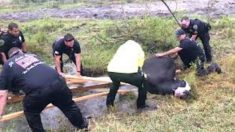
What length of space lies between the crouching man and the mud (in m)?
8.21

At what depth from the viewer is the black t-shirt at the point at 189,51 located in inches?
396

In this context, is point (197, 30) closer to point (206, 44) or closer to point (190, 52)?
point (206, 44)

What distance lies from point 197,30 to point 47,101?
488 cm

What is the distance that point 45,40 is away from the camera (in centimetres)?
1388

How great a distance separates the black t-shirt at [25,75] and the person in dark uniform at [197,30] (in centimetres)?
455

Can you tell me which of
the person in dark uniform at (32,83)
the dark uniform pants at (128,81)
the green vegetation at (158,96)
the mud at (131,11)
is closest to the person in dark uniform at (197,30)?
the green vegetation at (158,96)

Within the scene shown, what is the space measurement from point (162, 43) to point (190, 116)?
4636 millimetres

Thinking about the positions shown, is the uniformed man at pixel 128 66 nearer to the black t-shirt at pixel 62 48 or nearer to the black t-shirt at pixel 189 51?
the black t-shirt at pixel 62 48

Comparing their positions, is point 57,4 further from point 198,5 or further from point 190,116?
point 190,116

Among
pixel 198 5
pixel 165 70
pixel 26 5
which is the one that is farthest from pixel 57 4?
pixel 165 70

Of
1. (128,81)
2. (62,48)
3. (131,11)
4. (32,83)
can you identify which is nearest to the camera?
(32,83)

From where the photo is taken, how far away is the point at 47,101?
7.27 meters

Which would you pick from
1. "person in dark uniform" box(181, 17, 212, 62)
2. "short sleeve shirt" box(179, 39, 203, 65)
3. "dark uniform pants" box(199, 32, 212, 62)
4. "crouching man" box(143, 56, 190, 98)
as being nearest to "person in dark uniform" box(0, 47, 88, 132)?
"crouching man" box(143, 56, 190, 98)

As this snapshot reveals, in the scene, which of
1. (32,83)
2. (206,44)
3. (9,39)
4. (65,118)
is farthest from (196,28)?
(32,83)
